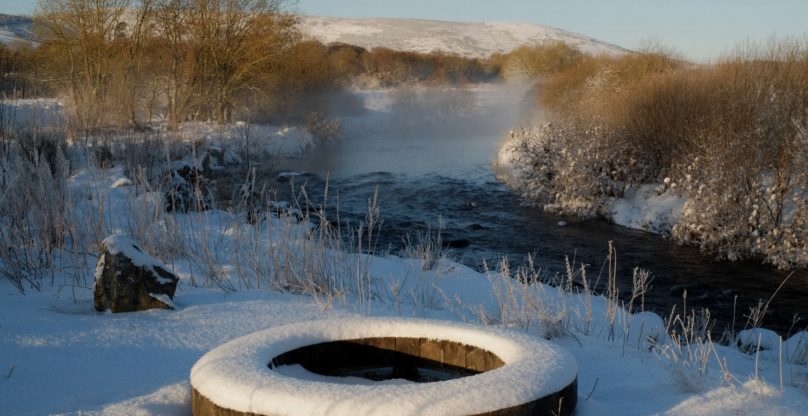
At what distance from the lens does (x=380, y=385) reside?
3.11m

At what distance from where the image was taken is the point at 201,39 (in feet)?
84.2

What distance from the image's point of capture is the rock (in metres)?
4.81

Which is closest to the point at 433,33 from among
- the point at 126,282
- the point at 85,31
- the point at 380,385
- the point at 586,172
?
the point at 85,31

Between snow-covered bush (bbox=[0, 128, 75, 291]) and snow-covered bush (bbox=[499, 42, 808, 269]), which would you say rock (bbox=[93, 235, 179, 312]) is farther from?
snow-covered bush (bbox=[499, 42, 808, 269])

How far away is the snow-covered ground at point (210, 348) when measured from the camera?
134 inches

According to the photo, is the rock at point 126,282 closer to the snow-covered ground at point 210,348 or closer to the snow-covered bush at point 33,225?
the snow-covered ground at point 210,348

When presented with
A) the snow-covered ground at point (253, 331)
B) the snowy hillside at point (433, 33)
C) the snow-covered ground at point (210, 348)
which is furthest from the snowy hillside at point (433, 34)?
the snow-covered ground at point (210, 348)

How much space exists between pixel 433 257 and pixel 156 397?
17.7 feet

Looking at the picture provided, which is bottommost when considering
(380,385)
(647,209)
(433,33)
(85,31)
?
(647,209)

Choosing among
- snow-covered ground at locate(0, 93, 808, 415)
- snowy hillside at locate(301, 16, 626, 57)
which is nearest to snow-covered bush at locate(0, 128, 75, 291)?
snow-covered ground at locate(0, 93, 808, 415)

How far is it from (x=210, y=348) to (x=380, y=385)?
1.49 metres

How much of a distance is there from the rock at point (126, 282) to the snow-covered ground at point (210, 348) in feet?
0.32

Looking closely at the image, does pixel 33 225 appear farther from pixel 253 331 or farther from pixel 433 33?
pixel 433 33

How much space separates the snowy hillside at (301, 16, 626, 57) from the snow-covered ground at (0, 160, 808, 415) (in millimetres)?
81347
